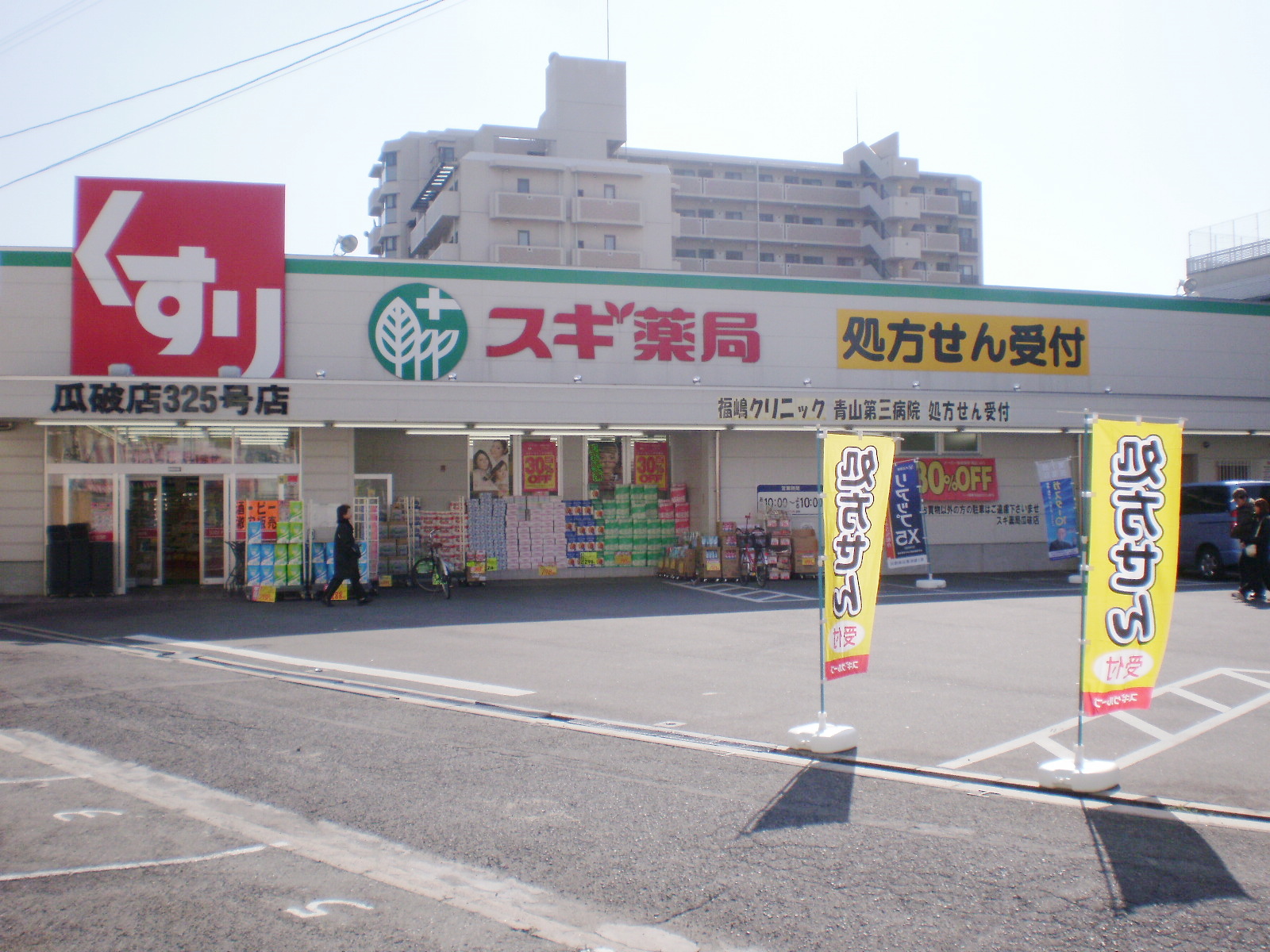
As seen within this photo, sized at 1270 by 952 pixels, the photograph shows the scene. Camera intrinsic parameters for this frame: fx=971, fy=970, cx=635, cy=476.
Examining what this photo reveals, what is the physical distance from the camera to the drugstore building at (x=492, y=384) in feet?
55.8

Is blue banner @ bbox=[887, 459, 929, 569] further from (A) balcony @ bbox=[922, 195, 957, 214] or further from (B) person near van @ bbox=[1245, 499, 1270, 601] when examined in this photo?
Answer: (A) balcony @ bbox=[922, 195, 957, 214]

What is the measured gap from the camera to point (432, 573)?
1827cm

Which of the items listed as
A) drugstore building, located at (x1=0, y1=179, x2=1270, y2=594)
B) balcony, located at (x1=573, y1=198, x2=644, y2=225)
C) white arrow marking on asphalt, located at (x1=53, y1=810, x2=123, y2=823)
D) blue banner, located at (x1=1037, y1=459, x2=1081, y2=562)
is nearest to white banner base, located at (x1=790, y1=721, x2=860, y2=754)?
white arrow marking on asphalt, located at (x1=53, y1=810, x2=123, y2=823)

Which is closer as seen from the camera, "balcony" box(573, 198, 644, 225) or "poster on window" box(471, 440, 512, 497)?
"poster on window" box(471, 440, 512, 497)

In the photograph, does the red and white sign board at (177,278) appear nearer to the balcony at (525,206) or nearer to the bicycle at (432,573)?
the bicycle at (432,573)

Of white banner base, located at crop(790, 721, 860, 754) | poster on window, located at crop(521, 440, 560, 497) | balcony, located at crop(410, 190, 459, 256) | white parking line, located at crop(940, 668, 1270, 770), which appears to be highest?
balcony, located at crop(410, 190, 459, 256)

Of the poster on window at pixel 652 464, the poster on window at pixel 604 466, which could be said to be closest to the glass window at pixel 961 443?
the poster on window at pixel 652 464

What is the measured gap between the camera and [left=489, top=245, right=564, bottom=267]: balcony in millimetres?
45062

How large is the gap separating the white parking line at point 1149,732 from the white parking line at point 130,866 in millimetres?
4429

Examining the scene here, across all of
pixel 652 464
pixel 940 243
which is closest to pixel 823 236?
pixel 940 243

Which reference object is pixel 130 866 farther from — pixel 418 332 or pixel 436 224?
pixel 436 224

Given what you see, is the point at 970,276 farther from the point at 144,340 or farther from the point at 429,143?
the point at 144,340

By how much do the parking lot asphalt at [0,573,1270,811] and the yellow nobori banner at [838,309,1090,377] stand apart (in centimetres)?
520

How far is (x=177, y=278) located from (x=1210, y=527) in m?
20.2
